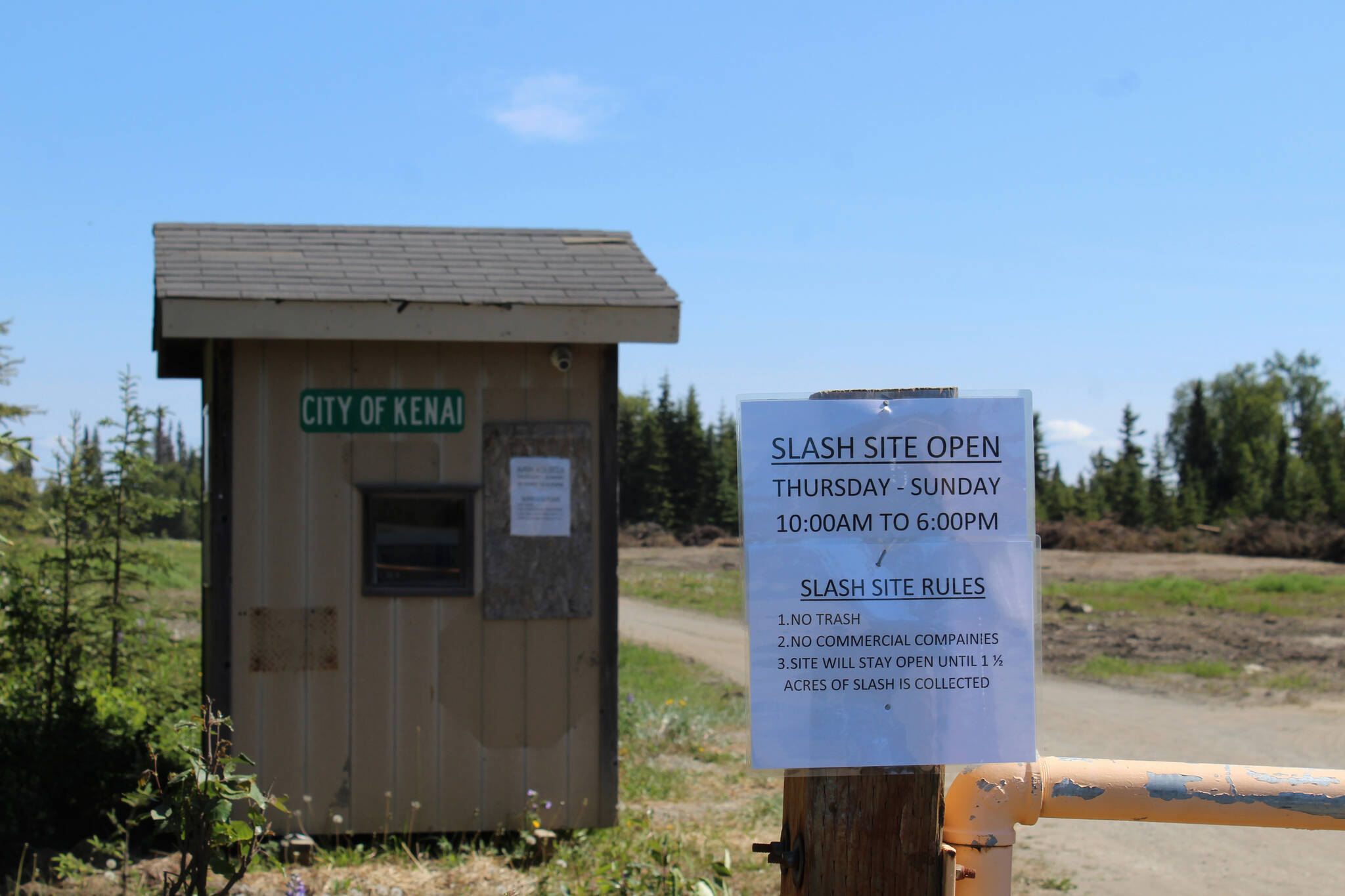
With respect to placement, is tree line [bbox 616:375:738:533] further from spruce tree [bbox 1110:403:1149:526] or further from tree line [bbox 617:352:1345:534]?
spruce tree [bbox 1110:403:1149:526]

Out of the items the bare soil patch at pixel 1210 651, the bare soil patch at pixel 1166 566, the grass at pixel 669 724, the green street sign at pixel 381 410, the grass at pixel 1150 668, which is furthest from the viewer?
the bare soil patch at pixel 1166 566

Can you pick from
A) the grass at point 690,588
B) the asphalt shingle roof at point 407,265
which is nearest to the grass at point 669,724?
the asphalt shingle roof at point 407,265

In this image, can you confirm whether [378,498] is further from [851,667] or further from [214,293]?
[851,667]

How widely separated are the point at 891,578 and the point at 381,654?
3963 mm

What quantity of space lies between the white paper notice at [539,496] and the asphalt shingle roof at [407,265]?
2.70 feet

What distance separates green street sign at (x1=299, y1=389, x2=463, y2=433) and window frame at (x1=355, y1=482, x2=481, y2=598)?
0.95 feet

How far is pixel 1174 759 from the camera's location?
823 centimetres

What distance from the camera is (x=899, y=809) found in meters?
1.95

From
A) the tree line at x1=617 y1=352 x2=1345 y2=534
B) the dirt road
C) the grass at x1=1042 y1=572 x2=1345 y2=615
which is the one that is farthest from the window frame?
the tree line at x1=617 y1=352 x2=1345 y2=534

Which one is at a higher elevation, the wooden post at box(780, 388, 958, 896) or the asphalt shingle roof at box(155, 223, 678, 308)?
the asphalt shingle roof at box(155, 223, 678, 308)

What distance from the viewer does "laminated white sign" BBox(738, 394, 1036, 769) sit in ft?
6.28

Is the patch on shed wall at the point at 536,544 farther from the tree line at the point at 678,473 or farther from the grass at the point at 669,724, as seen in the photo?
the tree line at the point at 678,473

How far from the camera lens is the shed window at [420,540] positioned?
5422 mm

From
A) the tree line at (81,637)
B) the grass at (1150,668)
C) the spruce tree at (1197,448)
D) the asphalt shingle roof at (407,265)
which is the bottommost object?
the grass at (1150,668)
